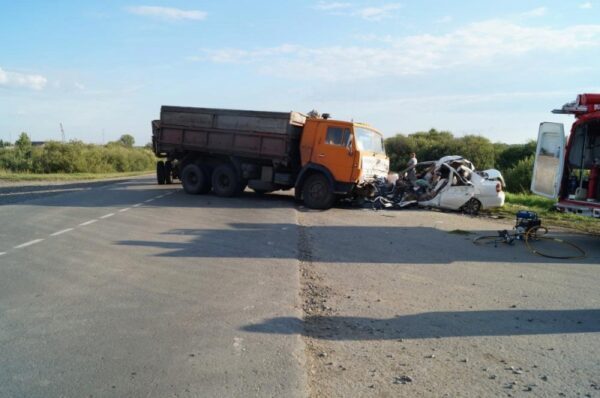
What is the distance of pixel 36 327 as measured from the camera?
468 cm

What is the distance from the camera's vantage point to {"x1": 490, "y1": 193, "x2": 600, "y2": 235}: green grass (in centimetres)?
1355

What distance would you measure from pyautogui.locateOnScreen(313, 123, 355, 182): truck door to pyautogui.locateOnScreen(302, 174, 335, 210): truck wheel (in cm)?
45

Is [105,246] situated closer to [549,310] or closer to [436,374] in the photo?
[436,374]

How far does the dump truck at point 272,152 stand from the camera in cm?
Answer: 1483

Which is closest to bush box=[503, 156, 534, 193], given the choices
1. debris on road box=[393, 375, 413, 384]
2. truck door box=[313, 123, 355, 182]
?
truck door box=[313, 123, 355, 182]

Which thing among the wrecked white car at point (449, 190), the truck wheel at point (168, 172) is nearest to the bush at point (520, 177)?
the wrecked white car at point (449, 190)

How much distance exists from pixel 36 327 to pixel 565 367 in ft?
16.0

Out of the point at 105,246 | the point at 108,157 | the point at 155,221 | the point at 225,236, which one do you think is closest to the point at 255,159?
the point at 155,221

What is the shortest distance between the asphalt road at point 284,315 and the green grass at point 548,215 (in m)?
4.71

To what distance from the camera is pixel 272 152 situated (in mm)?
15711

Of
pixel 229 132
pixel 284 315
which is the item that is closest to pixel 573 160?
pixel 284 315

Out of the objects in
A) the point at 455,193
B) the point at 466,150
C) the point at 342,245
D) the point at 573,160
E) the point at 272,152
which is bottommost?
the point at 342,245

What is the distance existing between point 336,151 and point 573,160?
6.32 metres

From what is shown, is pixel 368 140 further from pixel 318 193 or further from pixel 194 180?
pixel 194 180
